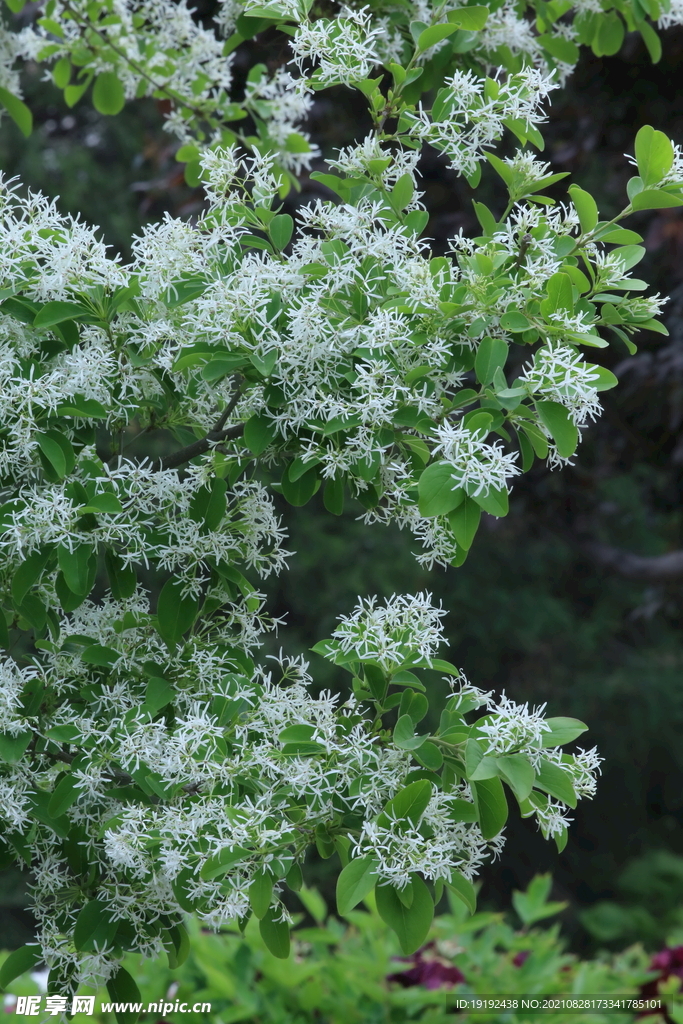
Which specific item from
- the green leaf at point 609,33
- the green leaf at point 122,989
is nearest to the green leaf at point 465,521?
the green leaf at point 122,989

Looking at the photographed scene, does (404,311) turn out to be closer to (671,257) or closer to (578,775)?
(578,775)

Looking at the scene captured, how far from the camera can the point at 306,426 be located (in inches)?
39.9

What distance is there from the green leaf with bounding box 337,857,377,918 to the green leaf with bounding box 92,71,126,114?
5.25 ft

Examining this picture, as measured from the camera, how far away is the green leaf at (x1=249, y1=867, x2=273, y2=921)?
972mm

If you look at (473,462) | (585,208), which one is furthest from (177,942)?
(585,208)

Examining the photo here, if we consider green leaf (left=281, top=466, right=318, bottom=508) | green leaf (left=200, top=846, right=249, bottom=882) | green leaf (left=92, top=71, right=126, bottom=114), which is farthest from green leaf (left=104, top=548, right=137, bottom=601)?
green leaf (left=92, top=71, right=126, bottom=114)

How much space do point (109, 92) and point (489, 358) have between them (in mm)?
1360

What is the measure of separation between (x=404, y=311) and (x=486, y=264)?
0.31 ft

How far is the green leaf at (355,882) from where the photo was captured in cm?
92

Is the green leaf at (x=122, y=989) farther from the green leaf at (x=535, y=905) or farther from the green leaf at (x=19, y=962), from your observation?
the green leaf at (x=535, y=905)

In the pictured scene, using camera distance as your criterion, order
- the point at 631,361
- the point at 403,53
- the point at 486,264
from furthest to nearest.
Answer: the point at 631,361, the point at 403,53, the point at 486,264

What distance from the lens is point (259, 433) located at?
1043 millimetres

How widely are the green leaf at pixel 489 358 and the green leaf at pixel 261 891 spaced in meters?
0.54

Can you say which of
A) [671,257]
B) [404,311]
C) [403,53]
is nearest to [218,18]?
[403,53]
